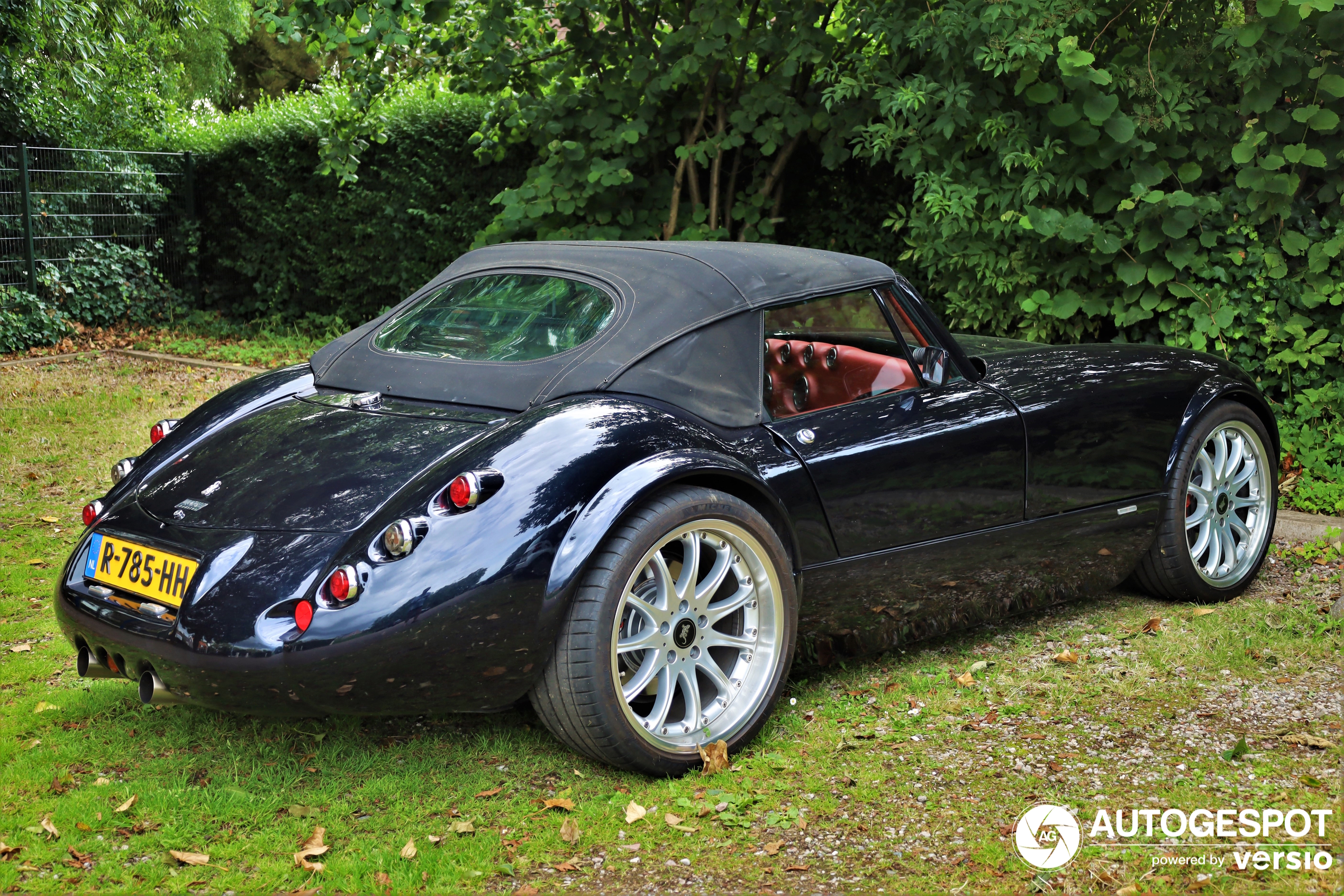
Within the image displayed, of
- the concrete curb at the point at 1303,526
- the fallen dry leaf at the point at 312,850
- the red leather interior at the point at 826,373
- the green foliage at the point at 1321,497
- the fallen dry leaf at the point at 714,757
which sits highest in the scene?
the red leather interior at the point at 826,373

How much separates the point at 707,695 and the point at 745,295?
4.01 ft

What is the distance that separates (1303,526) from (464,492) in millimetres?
4406

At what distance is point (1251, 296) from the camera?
621cm

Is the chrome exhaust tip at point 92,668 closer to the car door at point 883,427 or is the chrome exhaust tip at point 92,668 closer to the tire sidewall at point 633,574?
the tire sidewall at point 633,574

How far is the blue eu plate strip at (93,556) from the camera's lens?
3.25 m

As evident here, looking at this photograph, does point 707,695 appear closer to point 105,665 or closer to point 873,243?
point 105,665

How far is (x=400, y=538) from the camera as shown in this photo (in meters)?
2.84

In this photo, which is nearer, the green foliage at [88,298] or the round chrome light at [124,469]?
the round chrome light at [124,469]

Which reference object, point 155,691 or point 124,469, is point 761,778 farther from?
point 124,469

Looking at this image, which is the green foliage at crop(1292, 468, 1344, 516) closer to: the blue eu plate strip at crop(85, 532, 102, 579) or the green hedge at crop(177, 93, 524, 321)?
the blue eu plate strip at crop(85, 532, 102, 579)

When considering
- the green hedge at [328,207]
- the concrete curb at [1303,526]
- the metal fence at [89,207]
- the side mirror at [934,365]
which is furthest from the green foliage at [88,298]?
the concrete curb at [1303,526]

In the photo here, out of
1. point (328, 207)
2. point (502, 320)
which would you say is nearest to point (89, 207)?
point (328, 207)

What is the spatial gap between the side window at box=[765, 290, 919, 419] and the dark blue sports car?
0.04 ft

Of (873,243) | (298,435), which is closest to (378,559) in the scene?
(298,435)
